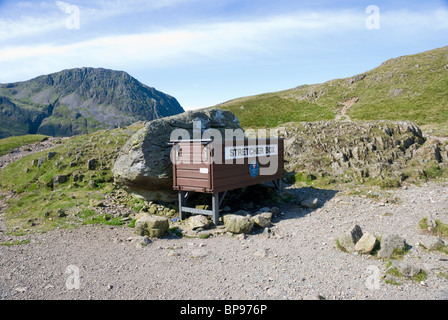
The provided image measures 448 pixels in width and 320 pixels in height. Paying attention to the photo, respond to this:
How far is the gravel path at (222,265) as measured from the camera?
9516 mm

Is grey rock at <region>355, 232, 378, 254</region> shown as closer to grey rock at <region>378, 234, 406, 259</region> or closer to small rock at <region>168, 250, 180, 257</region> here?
grey rock at <region>378, 234, 406, 259</region>

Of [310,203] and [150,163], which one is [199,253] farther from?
[310,203]

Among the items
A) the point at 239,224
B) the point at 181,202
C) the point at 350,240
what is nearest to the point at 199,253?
the point at 239,224

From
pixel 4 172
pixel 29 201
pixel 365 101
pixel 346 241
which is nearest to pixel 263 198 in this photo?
pixel 346 241

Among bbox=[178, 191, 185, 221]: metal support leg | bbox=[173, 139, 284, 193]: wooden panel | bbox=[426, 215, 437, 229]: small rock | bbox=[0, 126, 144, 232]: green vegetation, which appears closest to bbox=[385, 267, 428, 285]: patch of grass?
bbox=[426, 215, 437, 229]: small rock

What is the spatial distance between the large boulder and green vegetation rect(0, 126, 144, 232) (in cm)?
174

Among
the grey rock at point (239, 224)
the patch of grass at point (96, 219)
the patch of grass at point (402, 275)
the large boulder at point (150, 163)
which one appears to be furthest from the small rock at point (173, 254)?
the patch of grass at point (402, 275)

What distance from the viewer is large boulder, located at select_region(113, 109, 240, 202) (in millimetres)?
19000

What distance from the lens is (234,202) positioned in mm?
20578

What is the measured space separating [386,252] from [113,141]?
26.6m

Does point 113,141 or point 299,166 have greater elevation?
point 113,141

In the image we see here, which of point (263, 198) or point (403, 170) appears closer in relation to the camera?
point (263, 198)

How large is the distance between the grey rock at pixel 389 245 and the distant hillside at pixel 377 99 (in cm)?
3711
